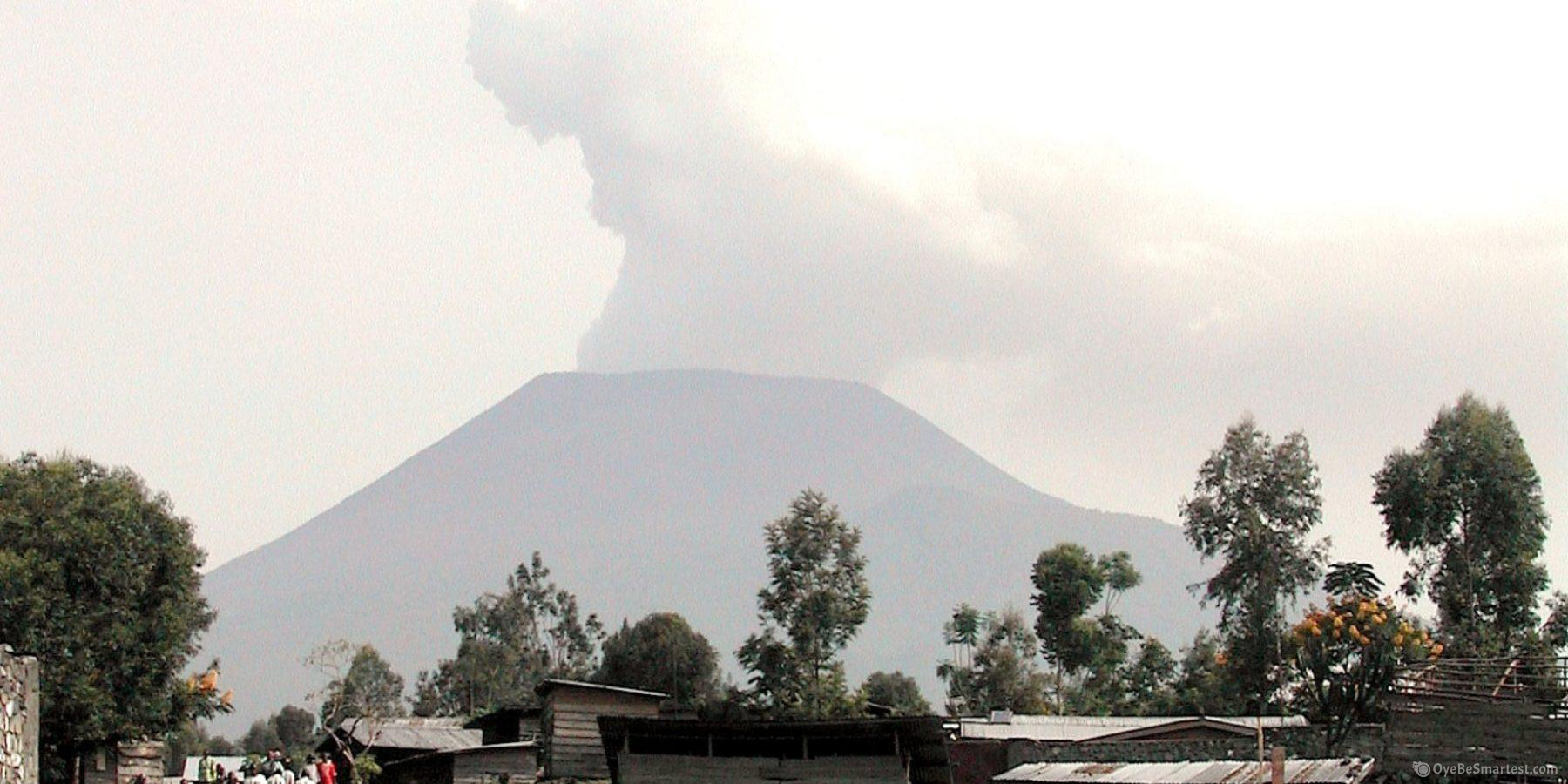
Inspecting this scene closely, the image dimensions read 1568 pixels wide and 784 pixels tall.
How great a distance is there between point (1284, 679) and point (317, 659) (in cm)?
3778

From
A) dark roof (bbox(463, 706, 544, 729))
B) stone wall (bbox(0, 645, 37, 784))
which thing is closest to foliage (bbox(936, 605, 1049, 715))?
dark roof (bbox(463, 706, 544, 729))

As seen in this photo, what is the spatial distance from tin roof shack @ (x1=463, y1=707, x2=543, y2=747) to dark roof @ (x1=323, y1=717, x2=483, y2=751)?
37.3 inches

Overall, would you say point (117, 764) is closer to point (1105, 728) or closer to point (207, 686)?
point (207, 686)

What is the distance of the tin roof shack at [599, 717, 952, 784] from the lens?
35.0 meters

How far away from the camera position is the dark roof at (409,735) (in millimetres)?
54781

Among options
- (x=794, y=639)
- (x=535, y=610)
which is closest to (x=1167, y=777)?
(x=794, y=639)

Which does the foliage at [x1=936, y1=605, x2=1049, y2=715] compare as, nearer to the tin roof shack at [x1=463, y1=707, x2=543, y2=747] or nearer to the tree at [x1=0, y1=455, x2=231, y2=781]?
the tin roof shack at [x1=463, y1=707, x2=543, y2=747]

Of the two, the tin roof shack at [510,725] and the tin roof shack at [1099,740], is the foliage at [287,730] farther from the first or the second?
the tin roof shack at [1099,740]

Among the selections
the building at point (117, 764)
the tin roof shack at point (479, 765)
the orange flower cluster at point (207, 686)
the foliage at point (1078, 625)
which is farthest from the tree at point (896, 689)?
the building at point (117, 764)

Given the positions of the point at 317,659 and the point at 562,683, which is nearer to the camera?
the point at 562,683

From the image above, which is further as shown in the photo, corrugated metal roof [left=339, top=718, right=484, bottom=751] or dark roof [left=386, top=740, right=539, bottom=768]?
corrugated metal roof [left=339, top=718, right=484, bottom=751]

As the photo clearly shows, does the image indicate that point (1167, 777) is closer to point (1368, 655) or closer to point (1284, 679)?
point (1368, 655)

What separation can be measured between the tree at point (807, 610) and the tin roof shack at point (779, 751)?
129 ft

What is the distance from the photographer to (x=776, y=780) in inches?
1417
